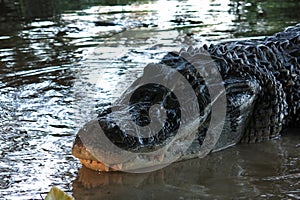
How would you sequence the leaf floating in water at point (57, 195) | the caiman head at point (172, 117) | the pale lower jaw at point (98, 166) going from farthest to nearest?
the pale lower jaw at point (98, 166) < the caiman head at point (172, 117) < the leaf floating in water at point (57, 195)

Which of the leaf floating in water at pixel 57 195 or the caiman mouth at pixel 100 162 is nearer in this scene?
the leaf floating in water at pixel 57 195

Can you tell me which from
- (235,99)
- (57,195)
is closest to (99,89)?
(235,99)

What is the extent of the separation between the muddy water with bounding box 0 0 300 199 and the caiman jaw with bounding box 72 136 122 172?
0.19ft

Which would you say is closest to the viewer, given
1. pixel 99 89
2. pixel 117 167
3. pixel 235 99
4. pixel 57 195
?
pixel 57 195

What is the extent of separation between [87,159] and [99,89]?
1947 millimetres

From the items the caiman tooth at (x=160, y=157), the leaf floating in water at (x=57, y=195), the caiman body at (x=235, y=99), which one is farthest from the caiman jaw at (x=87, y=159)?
the leaf floating in water at (x=57, y=195)

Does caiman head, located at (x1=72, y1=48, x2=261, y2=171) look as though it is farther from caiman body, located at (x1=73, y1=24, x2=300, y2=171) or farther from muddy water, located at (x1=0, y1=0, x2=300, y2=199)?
muddy water, located at (x1=0, y1=0, x2=300, y2=199)

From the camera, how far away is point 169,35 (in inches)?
297

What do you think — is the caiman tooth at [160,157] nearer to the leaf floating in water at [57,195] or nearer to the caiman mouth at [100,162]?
the caiman mouth at [100,162]

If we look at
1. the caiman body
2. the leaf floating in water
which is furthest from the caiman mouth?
the leaf floating in water

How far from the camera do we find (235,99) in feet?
11.7

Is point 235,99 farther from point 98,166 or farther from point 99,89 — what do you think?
point 99,89

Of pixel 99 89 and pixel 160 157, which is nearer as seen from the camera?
pixel 160 157

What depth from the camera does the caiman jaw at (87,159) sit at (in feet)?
9.70
